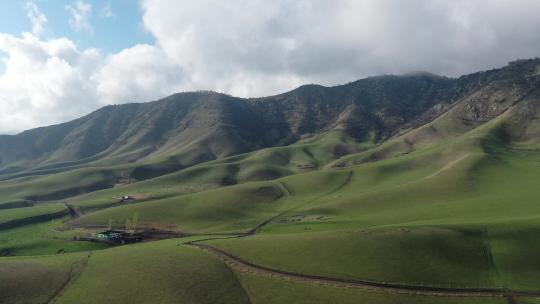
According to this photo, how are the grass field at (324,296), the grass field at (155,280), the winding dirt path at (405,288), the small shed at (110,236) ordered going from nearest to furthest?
the grass field at (155,280) < the grass field at (324,296) < the winding dirt path at (405,288) < the small shed at (110,236)

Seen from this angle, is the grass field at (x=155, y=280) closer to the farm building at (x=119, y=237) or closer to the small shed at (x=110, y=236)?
the farm building at (x=119, y=237)

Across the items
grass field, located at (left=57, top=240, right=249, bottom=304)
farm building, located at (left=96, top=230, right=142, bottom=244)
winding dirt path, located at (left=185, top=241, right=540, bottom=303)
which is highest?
farm building, located at (left=96, top=230, right=142, bottom=244)

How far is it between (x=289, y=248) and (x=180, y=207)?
287 feet

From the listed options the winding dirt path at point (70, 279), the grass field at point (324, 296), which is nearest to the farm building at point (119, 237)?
the winding dirt path at point (70, 279)

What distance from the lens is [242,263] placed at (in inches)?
3664

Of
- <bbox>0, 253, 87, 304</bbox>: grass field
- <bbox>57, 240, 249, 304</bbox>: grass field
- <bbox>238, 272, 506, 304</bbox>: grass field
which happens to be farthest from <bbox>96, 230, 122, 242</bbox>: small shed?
<bbox>238, 272, 506, 304</bbox>: grass field

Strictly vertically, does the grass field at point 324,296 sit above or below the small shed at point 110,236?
below

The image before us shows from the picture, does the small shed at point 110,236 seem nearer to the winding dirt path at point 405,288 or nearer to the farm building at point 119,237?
the farm building at point 119,237

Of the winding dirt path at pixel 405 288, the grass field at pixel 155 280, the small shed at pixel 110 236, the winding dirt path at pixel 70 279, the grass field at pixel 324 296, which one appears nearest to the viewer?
the grass field at pixel 155 280

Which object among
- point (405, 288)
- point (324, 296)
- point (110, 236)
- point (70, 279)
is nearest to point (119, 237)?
point (110, 236)

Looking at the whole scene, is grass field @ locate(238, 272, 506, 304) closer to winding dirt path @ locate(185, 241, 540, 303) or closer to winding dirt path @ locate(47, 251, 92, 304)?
winding dirt path @ locate(185, 241, 540, 303)

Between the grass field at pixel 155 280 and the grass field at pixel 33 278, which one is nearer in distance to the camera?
the grass field at pixel 155 280

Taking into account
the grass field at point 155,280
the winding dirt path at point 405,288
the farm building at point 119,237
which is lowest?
the winding dirt path at point 405,288

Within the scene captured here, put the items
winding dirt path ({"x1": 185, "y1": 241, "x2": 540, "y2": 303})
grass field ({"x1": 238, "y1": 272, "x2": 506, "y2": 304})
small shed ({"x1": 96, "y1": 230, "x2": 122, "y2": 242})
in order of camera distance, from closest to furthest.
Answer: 1. grass field ({"x1": 238, "y1": 272, "x2": 506, "y2": 304})
2. winding dirt path ({"x1": 185, "y1": 241, "x2": 540, "y2": 303})
3. small shed ({"x1": 96, "y1": 230, "x2": 122, "y2": 242})
